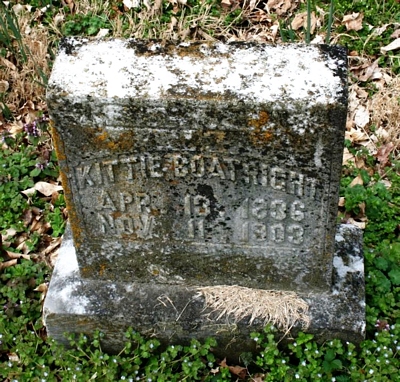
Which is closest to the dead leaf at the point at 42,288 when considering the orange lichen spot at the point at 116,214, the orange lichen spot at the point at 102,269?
the orange lichen spot at the point at 102,269

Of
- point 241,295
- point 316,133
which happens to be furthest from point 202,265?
point 316,133

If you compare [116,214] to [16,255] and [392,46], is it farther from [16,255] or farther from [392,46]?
[392,46]

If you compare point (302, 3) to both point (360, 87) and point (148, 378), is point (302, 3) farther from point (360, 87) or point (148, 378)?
point (148, 378)

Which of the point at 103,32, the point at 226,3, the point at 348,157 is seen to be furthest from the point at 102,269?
the point at 226,3

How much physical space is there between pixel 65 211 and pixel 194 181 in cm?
159

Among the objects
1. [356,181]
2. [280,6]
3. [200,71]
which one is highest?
[200,71]

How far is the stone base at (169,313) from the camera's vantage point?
3.10 m

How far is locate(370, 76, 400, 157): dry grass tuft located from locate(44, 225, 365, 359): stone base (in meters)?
1.33

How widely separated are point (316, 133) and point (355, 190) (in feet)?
5.12

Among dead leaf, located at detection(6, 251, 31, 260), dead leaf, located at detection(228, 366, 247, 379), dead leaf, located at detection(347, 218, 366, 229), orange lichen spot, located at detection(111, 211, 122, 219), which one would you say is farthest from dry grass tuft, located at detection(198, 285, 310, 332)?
dead leaf, located at detection(6, 251, 31, 260)

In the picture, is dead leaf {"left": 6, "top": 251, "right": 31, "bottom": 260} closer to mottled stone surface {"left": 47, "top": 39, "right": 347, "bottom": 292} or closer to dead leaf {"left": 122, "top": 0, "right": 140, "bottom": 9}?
mottled stone surface {"left": 47, "top": 39, "right": 347, "bottom": 292}

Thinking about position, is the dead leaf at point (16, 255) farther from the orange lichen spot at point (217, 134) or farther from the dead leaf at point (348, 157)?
the dead leaf at point (348, 157)

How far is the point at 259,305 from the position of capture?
313cm

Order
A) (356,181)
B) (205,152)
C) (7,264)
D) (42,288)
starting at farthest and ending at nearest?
(356,181), (7,264), (42,288), (205,152)
